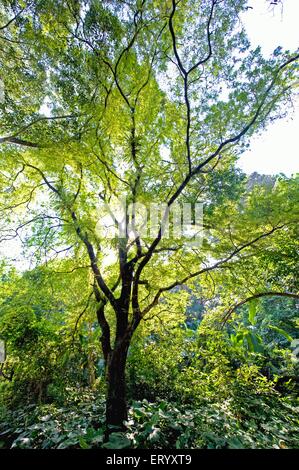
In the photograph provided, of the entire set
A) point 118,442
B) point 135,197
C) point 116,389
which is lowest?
point 118,442

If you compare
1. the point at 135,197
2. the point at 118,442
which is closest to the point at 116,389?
the point at 118,442

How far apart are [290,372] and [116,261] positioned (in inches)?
206

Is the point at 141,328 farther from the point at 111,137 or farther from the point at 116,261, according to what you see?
the point at 111,137

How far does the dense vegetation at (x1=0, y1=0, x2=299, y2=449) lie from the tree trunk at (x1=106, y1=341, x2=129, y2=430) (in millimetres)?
19

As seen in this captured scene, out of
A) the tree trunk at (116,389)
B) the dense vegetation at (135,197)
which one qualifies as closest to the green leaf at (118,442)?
the dense vegetation at (135,197)

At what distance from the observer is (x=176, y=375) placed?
4762 millimetres

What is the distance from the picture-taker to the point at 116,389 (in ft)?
10.8

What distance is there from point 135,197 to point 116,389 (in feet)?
9.12

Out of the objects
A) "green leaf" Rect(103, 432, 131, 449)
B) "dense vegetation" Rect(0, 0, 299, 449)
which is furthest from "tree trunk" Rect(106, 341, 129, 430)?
"green leaf" Rect(103, 432, 131, 449)

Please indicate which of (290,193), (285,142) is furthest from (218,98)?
(290,193)

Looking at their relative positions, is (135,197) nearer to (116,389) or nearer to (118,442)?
(116,389)

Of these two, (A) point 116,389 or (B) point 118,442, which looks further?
(A) point 116,389

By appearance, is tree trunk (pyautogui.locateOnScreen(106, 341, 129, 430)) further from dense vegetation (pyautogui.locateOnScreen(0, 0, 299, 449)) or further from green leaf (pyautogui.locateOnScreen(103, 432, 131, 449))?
green leaf (pyautogui.locateOnScreen(103, 432, 131, 449))

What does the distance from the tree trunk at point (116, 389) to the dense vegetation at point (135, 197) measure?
19mm
